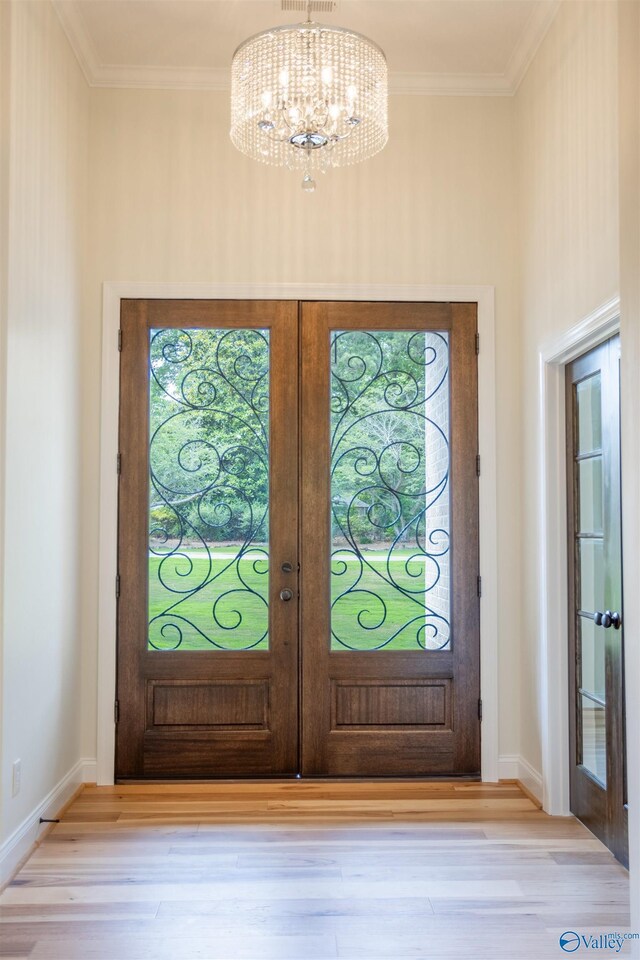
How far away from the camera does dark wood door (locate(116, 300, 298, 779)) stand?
4086 millimetres

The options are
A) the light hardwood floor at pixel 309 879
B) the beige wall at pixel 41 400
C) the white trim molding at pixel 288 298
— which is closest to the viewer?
the light hardwood floor at pixel 309 879

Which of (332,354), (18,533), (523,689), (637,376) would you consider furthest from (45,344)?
(523,689)

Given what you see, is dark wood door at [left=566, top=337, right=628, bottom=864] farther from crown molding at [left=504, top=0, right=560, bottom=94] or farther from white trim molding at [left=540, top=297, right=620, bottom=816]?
crown molding at [left=504, top=0, right=560, bottom=94]

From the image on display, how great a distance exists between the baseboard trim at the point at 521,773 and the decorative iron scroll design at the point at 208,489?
132 centimetres

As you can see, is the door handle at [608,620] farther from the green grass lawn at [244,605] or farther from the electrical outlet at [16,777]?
the electrical outlet at [16,777]

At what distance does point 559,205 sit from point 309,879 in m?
2.85

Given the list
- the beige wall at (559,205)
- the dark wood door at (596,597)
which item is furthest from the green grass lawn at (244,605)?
the dark wood door at (596,597)

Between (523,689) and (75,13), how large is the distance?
3.69 metres

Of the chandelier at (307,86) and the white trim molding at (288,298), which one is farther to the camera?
the white trim molding at (288,298)

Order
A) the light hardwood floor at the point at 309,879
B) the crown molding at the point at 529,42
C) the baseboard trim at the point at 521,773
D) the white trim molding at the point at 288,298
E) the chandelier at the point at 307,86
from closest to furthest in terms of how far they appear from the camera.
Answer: the light hardwood floor at the point at 309,879 < the chandelier at the point at 307,86 < the crown molding at the point at 529,42 < the baseboard trim at the point at 521,773 < the white trim molding at the point at 288,298

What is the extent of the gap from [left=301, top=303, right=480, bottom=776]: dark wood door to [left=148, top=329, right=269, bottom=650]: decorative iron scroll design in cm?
24

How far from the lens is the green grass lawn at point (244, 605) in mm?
4109

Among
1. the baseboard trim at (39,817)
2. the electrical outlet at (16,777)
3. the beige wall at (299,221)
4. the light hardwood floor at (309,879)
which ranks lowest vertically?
the light hardwood floor at (309,879)

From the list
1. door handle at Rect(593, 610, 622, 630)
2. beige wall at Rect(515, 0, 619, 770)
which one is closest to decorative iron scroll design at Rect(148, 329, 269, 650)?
beige wall at Rect(515, 0, 619, 770)
